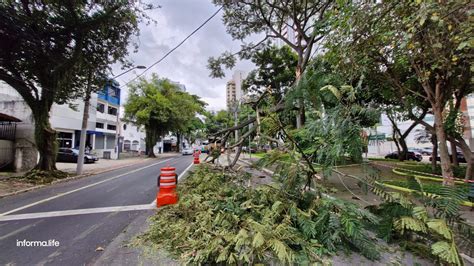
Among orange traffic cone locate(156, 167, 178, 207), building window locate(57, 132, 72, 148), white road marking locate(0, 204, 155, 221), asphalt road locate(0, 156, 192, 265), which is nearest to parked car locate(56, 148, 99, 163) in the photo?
building window locate(57, 132, 72, 148)

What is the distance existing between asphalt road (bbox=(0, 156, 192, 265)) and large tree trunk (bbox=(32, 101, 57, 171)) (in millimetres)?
4213

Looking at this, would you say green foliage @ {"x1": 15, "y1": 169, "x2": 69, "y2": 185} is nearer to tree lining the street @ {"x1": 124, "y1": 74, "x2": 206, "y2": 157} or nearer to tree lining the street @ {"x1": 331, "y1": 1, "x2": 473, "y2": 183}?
tree lining the street @ {"x1": 331, "y1": 1, "x2": 473, "y2": 183}

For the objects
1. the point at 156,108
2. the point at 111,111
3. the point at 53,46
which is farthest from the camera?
the point at 111,111

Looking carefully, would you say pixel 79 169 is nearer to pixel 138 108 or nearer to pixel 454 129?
pixel 138 108

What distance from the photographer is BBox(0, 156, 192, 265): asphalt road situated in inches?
130

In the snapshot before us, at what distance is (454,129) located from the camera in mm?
9312

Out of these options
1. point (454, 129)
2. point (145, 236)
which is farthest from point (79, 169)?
point (454, 129)

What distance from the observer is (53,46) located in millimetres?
9516

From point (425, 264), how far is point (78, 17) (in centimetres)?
1300

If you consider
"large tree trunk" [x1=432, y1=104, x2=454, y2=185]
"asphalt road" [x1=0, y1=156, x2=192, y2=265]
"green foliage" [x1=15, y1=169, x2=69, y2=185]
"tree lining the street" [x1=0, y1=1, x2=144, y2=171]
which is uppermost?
"tree lining the street" [x1=0, y1=1, x2=144, y2=171]

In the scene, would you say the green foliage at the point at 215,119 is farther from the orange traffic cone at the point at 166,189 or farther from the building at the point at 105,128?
the orange traffic cone at the point at 166,189

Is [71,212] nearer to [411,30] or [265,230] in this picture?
[265,230]

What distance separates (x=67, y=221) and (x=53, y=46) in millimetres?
8751

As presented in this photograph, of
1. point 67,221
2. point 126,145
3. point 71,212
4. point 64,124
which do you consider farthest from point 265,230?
point 126,145
